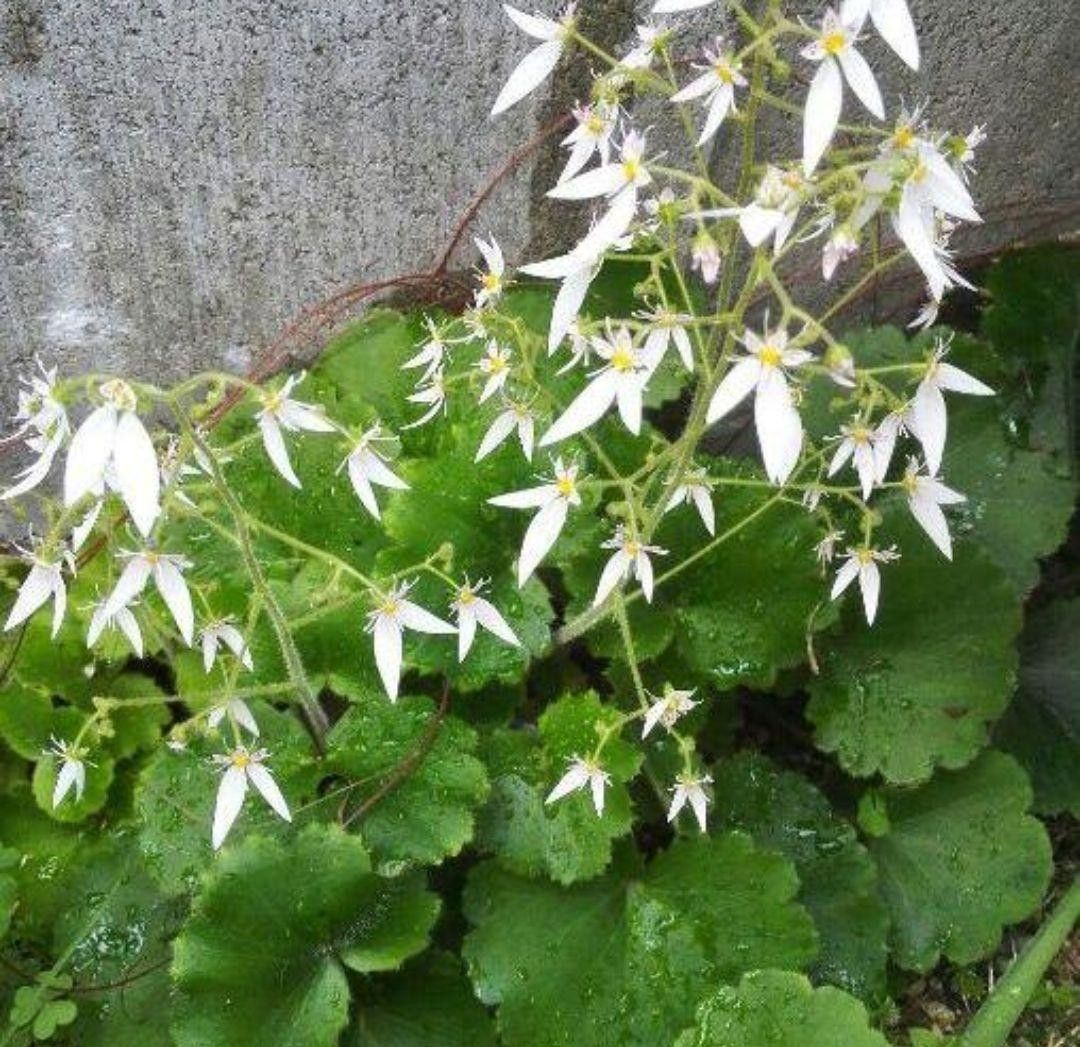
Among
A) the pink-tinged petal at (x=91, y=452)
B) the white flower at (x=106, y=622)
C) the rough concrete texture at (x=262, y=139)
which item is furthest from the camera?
the rough concrete texture at (x=262, y=139)

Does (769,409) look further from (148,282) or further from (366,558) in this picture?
(148,282)

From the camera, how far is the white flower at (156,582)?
1.14 meters

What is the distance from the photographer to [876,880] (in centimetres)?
175

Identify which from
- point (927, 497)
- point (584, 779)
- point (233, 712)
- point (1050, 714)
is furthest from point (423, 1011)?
point (1050, 714)

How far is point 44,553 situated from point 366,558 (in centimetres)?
62

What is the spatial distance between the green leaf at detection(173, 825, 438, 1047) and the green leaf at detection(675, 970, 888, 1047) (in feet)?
1.09

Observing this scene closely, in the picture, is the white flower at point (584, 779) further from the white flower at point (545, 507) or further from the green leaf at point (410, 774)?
the white flower at point (545, 507)

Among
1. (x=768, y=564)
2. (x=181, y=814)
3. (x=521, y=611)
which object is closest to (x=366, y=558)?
(x=521, y=611)

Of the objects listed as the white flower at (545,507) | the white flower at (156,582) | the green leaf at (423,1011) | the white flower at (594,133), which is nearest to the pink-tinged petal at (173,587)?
the white flower at (156,582)

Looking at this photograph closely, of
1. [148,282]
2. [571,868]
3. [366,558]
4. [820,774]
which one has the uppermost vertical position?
[148,282]

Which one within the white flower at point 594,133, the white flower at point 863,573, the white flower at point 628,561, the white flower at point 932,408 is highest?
the white flower at point 594,133

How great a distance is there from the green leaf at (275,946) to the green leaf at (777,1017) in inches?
13.0

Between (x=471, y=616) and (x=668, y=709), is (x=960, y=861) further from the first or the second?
(x=471, y=616)

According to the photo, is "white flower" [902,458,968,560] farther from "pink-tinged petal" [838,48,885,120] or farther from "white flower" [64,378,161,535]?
"white flower" [64,378,161,535]
